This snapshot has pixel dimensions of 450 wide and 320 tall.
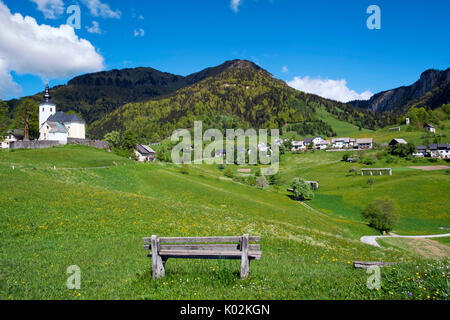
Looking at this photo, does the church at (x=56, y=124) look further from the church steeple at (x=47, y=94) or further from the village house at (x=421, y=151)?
the village house at (x=421, y=151)

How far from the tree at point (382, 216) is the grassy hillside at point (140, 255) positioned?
25.1 metres

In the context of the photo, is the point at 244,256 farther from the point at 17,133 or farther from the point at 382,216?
the point at 17,133

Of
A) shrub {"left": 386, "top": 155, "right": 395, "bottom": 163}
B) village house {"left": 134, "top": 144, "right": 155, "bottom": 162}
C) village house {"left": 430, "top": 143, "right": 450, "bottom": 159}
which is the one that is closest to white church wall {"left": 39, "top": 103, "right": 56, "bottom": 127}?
village house {"left": 134, "top": 144, "right": 155, "bottom": 162}

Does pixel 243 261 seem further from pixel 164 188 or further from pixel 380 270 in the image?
pixel 164 188

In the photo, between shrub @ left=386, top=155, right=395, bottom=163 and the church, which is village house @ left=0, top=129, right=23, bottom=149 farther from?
shrub @ left=386, top=155, right=395, bottom=163

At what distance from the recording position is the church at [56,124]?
8181 cm

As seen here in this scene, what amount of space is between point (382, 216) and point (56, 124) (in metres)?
91.0

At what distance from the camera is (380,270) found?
11.9 metres

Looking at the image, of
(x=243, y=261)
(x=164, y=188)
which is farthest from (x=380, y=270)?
(x=164, y=188)

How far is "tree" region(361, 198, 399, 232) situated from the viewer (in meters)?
58.8

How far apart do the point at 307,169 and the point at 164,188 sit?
10949cm

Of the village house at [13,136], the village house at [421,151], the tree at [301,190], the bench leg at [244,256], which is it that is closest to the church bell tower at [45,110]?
the village house at [13,136]

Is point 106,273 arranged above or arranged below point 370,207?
above
